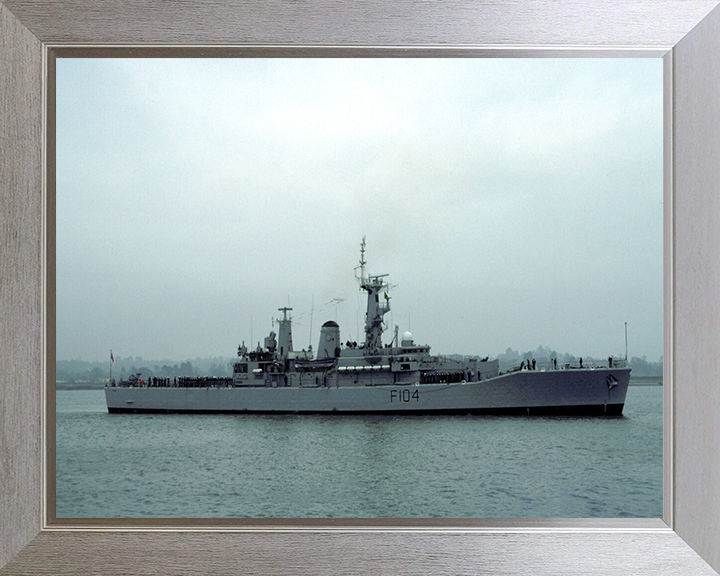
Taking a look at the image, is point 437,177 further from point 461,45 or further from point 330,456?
point 330,456

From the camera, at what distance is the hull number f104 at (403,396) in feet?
29.6

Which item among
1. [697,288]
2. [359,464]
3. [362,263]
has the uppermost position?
[362,263]

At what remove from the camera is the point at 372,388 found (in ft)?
29.8

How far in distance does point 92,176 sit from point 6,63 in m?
1.90

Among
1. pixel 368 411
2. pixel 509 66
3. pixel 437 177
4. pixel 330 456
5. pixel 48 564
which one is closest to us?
pixel 48 564

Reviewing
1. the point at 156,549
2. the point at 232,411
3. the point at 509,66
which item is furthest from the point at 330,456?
the point at 156,549

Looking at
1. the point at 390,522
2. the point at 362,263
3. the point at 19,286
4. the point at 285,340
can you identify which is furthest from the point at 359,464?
the point at 19,286

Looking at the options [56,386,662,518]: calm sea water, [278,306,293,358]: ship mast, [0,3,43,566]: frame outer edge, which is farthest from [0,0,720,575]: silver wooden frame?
[278,306,293,358]: ship mast

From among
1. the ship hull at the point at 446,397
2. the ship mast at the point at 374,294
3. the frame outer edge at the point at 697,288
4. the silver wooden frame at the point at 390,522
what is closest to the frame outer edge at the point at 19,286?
the silver wooden frame at the point at 390,522

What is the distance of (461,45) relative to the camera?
1.65 meters

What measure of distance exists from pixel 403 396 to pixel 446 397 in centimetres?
63

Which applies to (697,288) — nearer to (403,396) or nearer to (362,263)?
(362,263)

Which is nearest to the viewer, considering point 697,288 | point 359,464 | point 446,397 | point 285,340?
point 697,288

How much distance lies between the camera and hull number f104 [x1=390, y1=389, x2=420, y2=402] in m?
9.01
